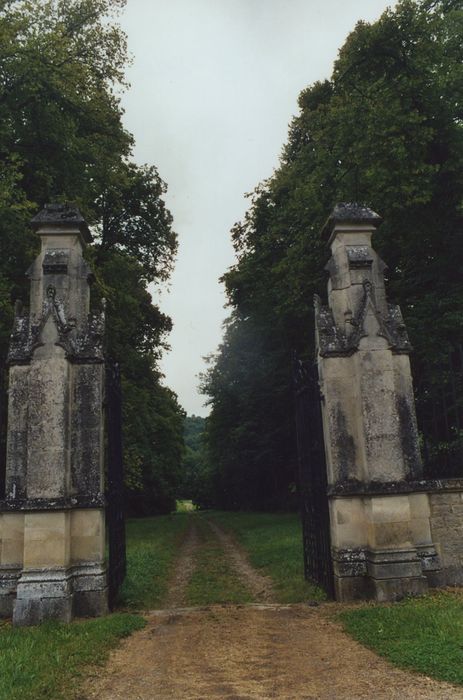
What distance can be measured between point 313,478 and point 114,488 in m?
2.89

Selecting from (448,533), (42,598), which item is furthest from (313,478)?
(42,598)

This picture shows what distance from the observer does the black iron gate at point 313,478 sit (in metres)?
8.29

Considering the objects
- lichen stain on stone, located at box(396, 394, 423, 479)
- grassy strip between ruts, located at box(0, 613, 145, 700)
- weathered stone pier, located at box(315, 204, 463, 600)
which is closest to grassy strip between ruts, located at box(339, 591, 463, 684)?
weathered stone pier, located at box(315, 204, 463, 600)

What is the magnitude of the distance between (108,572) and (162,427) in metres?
20.8

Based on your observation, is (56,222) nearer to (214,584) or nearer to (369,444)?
(369,444)

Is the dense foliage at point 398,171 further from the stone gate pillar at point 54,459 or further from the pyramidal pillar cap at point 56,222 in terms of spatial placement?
the pyramidal pillar cap at point 56,222

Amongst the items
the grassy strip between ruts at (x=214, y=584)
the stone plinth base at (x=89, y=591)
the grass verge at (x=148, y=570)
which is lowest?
the grassy strip between ruts at (x=214, y=584)

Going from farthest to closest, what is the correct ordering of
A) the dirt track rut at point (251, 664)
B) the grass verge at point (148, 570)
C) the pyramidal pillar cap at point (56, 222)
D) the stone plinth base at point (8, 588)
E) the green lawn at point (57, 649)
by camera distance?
the grass verge at point (148, 570) → the pyramidal pillar cap at point (56, 222) → the stone plinth base at point (8, 588) → the green lawn at point (57, 649) → the dirt track rut at point (251, 664)

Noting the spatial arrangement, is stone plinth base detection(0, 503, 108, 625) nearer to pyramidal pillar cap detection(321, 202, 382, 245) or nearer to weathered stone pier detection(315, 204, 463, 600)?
weathered stone pier detection(315, 204, 463, 600)

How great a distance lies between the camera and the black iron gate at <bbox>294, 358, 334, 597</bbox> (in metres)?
8.29

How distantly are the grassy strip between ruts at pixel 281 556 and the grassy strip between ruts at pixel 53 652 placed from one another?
8.59 ft

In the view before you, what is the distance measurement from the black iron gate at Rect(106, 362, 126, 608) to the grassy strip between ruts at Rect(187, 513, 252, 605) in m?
1.34

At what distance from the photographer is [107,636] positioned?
6215 mm

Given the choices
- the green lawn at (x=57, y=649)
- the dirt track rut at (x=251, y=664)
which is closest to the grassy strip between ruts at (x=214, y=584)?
the green lawn at (x=57, y=649)
